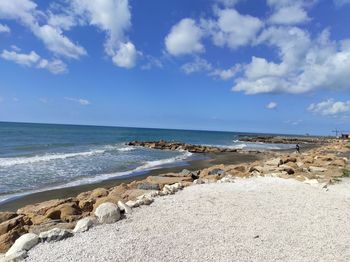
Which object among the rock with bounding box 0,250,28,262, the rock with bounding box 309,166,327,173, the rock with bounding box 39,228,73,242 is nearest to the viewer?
the rock with bounding box 0,250,28,262

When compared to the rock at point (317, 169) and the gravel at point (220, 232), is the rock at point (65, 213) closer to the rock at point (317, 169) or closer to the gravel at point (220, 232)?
the gravel at point (220, 232)

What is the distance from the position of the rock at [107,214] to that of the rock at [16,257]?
1.69m

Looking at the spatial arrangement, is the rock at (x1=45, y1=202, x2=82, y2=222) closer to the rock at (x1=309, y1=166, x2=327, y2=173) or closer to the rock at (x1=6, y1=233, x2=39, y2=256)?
the rock at (x1=6, y1=233, x2=39, y2=256)

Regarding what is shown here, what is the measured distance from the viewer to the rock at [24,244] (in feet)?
17.5

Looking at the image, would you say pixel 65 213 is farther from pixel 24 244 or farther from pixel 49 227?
pixel 24 244

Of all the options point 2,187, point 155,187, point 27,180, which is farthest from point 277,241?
point 27,180

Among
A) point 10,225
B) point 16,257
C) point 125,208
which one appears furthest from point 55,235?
point 125,208

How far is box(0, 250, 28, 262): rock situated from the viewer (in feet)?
16.3

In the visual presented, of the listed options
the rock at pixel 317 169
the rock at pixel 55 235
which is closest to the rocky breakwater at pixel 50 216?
the rock at pixel 55 235

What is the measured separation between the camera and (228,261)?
16.8ft

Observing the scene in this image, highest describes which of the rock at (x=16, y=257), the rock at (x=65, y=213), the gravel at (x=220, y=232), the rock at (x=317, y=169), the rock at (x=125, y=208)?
the rock at (x=317, y=169)

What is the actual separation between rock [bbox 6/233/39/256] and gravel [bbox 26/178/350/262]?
0.13 m

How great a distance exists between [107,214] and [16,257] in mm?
1989

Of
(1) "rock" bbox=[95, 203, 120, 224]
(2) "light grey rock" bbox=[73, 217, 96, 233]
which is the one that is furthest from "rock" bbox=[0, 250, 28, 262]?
(1) "rock" bbox=[95, 203, 120, 224]
